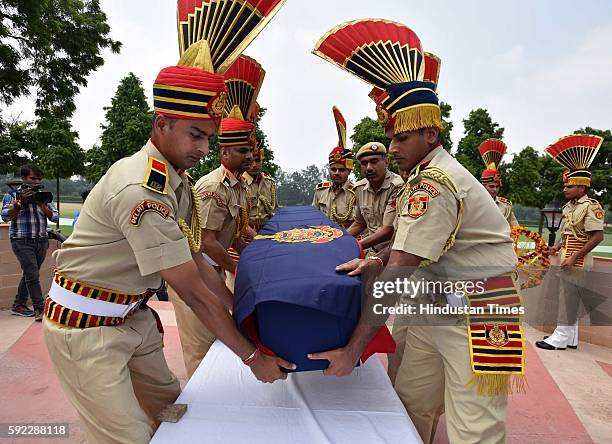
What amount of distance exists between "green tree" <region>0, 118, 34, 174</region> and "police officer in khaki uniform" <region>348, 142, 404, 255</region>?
959 cm

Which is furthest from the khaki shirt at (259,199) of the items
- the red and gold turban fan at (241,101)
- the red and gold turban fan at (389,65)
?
the red and gold turban fan at (389,65)

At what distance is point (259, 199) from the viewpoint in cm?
515

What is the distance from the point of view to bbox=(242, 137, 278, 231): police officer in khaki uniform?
491cm

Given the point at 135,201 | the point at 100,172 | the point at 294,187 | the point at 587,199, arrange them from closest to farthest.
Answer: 1. the point at 135,201
2. the point at 587,199
3. the point at 100,172
4. the point at 294,187

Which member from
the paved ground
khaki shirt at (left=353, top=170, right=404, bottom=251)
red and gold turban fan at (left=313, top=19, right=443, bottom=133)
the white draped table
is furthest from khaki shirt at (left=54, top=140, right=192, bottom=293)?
khaki shirt at (left=353, top=170, right=404, bottom=251)

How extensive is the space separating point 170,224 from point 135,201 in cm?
14

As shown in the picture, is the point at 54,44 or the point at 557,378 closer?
the point at 557,378

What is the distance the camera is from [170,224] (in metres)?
1.37

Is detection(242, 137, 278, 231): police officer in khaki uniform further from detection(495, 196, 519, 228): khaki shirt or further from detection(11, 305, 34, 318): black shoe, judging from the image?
detection(495, 196, 519, 228): khaki shirt

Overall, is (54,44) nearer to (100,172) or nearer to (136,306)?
(100,172)

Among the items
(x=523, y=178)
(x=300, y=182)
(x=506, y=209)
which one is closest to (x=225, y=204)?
(x=506, y=209)

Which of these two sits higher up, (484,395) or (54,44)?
(54,44)

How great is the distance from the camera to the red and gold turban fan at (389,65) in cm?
174

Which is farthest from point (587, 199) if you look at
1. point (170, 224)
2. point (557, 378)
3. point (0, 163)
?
point (0, 163)
